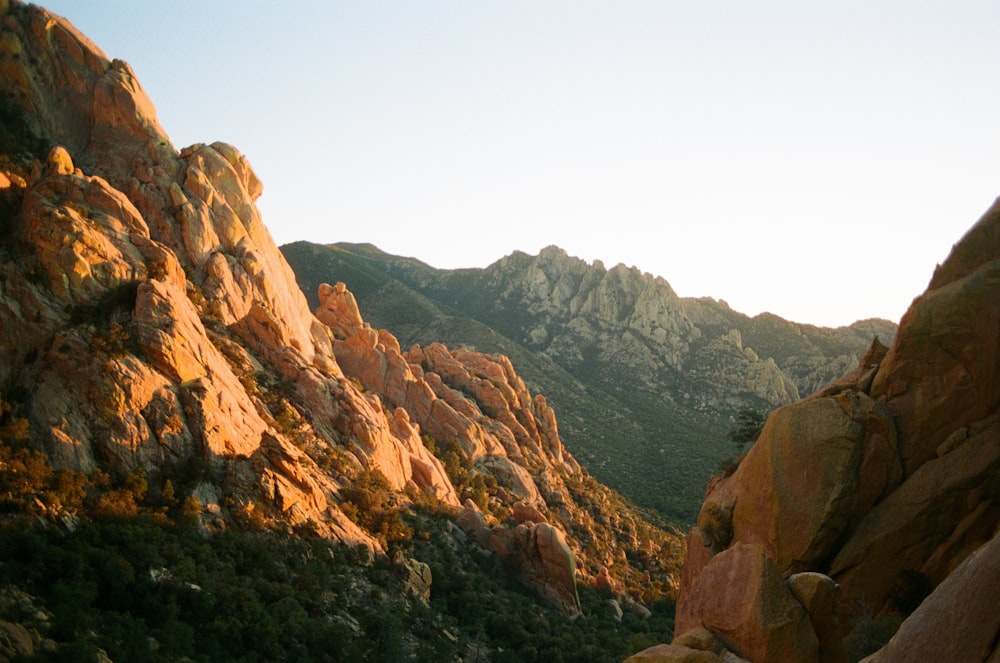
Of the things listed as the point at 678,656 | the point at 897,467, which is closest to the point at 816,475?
the point at 897,467

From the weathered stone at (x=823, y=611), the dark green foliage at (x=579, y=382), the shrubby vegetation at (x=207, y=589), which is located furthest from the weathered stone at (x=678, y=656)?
the dark green foliage at (x=579, y=382)

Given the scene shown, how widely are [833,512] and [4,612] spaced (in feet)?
85.5

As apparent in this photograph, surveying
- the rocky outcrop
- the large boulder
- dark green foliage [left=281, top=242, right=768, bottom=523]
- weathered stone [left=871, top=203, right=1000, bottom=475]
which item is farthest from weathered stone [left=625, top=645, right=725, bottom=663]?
dark green foliage [left=281, top=242, right=768, bottom=523]

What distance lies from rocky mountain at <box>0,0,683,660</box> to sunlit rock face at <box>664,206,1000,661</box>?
64.3ft

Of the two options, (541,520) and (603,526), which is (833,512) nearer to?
(541,520)

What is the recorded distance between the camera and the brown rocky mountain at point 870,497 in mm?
17234

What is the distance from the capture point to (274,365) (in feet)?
158

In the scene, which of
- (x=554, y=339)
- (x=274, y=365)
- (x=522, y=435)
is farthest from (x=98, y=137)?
(x=554, y=339)

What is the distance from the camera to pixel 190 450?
34.3 meters

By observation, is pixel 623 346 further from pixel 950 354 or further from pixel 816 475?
pixel 816 475

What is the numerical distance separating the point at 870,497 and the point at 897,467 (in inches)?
53.8

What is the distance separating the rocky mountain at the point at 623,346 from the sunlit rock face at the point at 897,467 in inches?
2175

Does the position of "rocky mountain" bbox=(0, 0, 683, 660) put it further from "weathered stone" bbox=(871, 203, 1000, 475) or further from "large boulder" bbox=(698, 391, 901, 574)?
"weathered stone" bbox=(871, 203, 1000, 475)

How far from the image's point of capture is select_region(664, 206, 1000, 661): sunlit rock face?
65.6ft
